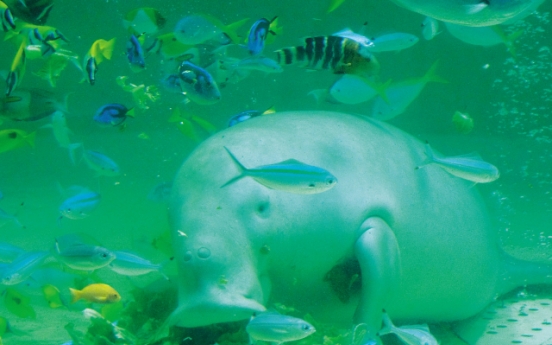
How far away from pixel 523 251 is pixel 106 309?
10440mm

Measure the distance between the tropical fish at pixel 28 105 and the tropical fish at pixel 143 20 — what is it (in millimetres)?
1453

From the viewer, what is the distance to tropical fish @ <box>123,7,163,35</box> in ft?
16.8

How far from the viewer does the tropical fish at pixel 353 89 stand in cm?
444

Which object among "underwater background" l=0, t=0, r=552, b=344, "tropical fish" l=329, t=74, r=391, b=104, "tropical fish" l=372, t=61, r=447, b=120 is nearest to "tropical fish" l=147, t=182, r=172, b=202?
"tropical fish" l=329, t=74, r=391, b=104

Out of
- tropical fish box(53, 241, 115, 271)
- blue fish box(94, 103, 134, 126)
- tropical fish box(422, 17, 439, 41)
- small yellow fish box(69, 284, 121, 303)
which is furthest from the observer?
tropical fish box(422, 17, 439, 41)

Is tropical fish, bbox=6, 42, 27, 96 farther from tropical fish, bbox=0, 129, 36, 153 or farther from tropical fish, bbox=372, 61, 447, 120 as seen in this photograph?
tropical fish, bbox=372, 61, 447, 120

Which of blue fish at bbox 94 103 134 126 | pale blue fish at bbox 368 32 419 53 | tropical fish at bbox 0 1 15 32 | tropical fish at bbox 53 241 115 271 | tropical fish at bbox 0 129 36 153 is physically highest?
pale blue fish at bbox 368 32 419 53

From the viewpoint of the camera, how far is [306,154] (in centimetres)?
396

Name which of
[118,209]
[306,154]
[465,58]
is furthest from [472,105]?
[306,154]

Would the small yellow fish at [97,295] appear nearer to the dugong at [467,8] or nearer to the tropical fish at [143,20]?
the tropical fish at [143,20]

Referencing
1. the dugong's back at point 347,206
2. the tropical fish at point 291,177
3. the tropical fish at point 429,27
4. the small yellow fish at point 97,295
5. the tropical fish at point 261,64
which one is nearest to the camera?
the tropical fish at point 291,177

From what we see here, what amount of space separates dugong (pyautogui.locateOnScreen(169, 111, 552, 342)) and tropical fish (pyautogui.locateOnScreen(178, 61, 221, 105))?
0.36 meters

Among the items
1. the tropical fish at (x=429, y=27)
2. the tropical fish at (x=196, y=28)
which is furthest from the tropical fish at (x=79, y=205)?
the tropical fish at (x=429, y=27)

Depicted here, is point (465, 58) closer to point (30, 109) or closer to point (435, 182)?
point (435, 182)
